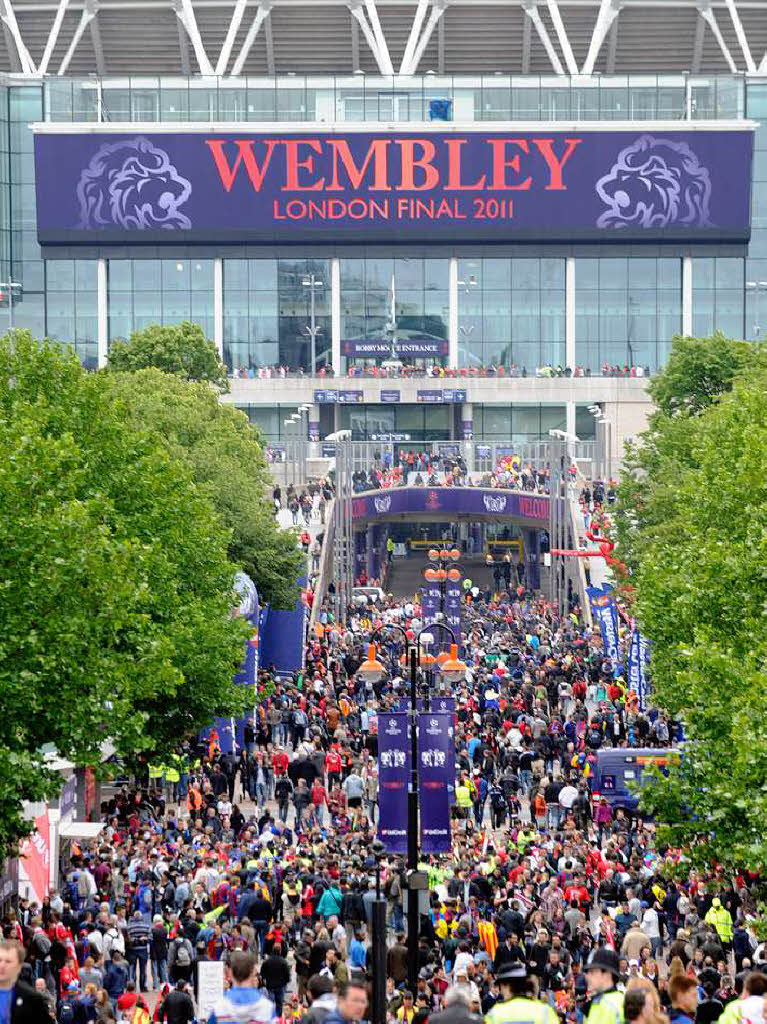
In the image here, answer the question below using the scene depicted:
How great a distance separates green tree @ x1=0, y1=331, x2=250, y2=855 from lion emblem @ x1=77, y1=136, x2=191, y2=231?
256 ft

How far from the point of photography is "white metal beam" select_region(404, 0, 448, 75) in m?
124


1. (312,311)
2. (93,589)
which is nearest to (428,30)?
(312,311)

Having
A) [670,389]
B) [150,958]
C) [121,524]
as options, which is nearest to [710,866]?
[150,958]

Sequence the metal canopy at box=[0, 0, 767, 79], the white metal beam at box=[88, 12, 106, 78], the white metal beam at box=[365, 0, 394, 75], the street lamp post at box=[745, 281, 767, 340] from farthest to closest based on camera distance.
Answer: the white metal beam at box=[88, 12, 106, 78], the metal canopy at box=[0, 0, 767, 79], the white metal beam at box=[365, 0, 394, 75], the street lamp post at box=[745, 281, 767, 340]

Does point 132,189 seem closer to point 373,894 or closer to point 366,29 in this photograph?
point 366,29

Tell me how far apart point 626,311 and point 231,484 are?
216 ft

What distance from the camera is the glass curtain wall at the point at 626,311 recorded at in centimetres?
12175

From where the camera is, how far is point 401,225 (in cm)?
12044

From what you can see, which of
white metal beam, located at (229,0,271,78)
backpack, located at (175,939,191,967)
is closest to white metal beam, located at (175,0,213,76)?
white metal beam, located at (229,0,271,78)

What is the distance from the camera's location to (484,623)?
6831cm

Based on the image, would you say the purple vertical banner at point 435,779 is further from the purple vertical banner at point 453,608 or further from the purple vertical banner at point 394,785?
the purple vertical banner at point 453,608

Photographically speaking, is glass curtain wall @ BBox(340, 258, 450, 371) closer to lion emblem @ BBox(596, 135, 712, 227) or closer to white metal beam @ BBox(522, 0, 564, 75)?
lion emblem @ BBox(596, 135, 712, 227)

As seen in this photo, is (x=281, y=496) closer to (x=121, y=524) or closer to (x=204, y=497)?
(x=204, y=497)

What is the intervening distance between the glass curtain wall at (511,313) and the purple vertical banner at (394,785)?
90118mm
